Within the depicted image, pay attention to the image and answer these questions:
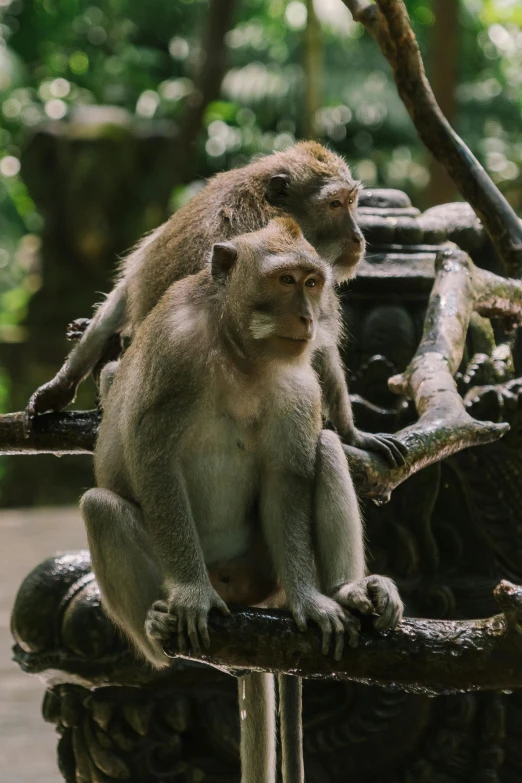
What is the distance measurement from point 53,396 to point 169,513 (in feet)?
5.09

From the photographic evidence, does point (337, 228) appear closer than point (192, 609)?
No

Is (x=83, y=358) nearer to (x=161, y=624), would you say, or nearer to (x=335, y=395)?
(x=335, y=395)

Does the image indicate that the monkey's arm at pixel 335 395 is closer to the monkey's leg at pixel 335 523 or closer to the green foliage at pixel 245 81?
the monkey's leg at pixel 335 523

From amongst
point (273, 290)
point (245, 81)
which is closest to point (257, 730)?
point (273, 290)

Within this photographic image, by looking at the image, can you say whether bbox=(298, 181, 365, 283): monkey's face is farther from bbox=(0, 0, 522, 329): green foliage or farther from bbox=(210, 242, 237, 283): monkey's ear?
bbox=(0, 0, 522, 329): green foliage

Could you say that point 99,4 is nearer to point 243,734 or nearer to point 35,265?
point 35,265

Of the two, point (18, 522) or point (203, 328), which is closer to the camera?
point (203, 328)

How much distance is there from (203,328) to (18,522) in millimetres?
8710

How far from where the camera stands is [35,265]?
16.9m

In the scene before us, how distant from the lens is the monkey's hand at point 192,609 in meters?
2.91

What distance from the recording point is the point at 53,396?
14.8 feet

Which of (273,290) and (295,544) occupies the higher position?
(273,290)

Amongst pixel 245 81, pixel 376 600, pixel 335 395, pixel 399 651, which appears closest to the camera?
pixel 399 651

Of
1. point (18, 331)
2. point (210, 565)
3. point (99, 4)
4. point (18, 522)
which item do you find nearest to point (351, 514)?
point (210, 565)
